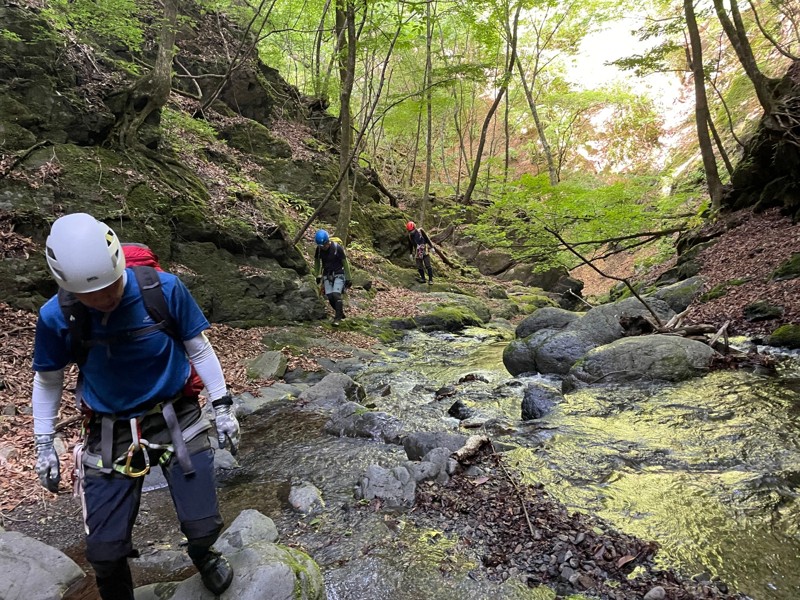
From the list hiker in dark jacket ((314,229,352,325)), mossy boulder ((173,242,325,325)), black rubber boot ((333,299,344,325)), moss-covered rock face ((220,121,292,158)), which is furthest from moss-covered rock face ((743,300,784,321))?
moss-covered rock face ((220,121,292,158))

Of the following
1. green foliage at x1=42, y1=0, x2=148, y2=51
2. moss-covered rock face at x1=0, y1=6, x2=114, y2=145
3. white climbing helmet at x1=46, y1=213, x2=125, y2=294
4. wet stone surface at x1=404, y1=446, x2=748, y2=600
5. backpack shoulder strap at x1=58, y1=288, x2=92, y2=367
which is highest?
green foliage at x1=42, y1=0, x2=148, y2=51

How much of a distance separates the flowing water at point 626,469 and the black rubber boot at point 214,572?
774 millimetres

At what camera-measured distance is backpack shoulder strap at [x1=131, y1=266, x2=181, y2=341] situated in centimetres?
243

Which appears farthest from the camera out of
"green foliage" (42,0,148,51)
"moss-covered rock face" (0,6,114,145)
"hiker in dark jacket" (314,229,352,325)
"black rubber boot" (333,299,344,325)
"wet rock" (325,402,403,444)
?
"black rubber boot" (333,299,344,325)

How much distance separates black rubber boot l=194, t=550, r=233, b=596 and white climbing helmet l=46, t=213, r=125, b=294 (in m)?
1.56

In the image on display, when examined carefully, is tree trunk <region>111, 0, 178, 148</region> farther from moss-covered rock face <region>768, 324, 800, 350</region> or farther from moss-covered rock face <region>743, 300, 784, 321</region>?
moss-covered rock face <region>743, 300, 784, 321</region>

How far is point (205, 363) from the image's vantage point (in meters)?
2.64

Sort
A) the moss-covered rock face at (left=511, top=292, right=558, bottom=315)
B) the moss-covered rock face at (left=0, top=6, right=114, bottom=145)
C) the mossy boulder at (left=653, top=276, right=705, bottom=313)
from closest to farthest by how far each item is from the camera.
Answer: the moss-covered rock face at (left=0, top=6, right=114, bottom=145)
the mossy boulder at (left=653, top=276, right=705, bottom=313)
the moss-covered rock face at (left=511, top=292, right=558, bottom=315)

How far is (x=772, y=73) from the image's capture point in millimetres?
20250

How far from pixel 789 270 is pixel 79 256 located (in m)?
11.7

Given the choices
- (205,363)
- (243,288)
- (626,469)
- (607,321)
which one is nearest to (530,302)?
(607,321)

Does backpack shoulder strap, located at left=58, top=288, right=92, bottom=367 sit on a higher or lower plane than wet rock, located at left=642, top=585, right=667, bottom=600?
higher

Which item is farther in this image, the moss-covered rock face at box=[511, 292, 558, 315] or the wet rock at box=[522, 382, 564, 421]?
the moss-covered rock face at box=[511, 292, 558, 315]

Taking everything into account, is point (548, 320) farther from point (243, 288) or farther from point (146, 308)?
point (146, 308)
